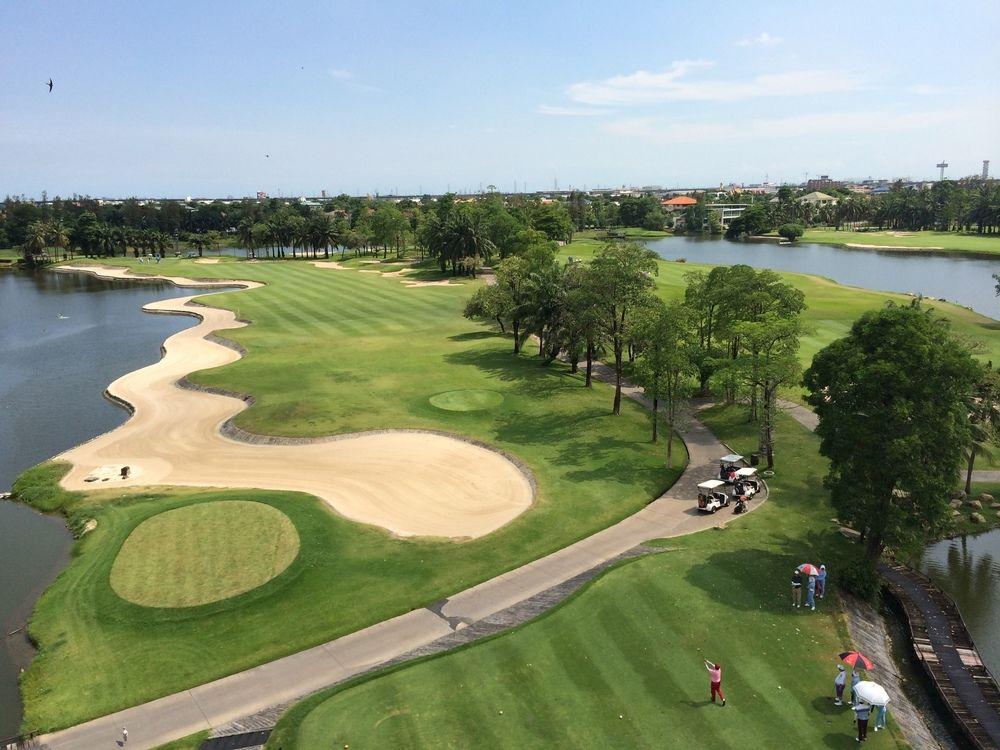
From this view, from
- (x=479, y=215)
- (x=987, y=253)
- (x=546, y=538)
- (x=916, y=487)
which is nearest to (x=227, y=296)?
(x=479, y=215)

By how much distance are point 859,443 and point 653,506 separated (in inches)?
520

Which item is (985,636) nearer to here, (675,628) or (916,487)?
(916,487)

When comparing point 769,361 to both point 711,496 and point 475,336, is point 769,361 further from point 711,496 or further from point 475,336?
point 475,336

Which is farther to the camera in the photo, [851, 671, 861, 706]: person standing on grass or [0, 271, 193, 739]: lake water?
[0, 271, 193, 739]: lake water

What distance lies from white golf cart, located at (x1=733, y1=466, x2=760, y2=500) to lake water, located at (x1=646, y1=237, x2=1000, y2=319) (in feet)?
242

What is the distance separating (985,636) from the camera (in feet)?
88.5

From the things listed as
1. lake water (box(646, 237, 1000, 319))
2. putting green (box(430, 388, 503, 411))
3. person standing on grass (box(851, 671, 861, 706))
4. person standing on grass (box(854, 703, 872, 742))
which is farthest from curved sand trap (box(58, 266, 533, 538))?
lake water (box(646, 237, 1000, 319))

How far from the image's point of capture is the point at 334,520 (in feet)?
120

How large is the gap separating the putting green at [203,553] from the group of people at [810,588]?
2322 cm

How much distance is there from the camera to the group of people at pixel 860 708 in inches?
798

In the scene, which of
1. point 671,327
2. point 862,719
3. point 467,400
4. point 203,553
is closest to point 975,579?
point 862,719

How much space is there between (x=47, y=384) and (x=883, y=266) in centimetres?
15685

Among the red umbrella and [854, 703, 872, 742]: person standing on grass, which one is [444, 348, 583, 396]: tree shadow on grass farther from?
[854, 703, 872, 742]: person standing on grass

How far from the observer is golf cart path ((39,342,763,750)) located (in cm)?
2223
